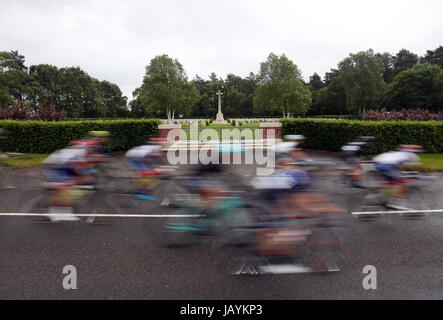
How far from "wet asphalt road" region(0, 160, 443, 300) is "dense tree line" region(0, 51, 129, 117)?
201 ft

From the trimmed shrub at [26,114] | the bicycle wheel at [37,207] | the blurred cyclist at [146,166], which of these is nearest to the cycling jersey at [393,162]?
the blurred cyclist at [146,166]

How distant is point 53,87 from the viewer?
6319 cm

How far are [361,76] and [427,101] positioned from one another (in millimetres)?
12827

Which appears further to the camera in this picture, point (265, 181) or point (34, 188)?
point (34, 188)

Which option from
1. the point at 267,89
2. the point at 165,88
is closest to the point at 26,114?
the point at 165,88

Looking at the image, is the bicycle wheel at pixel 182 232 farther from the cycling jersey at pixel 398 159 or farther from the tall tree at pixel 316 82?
the tall tree at pixel 316 82

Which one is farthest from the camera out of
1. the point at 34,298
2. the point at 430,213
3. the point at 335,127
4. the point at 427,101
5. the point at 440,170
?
the point at 427,101

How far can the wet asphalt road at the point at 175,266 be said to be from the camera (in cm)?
330

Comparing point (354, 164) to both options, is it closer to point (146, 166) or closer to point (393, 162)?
point (393, 162)

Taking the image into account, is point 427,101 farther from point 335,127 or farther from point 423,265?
point 423,265

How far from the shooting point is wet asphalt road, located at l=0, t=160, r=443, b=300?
3.30 metres

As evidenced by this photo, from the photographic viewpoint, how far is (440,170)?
975 cm

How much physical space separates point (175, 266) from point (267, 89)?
50.4 m
